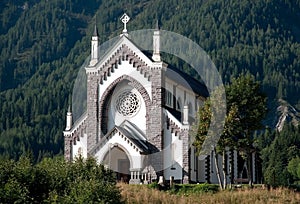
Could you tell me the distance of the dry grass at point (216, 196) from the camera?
54500 millimetres

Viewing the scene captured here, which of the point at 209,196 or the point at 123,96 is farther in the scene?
Result: the point at 123,96

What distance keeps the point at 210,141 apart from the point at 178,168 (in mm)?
6319

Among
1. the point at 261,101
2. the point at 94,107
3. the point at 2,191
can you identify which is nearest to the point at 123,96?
the point at 94,107

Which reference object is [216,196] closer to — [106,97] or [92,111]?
[106,97]

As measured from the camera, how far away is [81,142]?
7475 centimetres

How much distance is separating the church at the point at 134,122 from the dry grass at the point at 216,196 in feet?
34.1

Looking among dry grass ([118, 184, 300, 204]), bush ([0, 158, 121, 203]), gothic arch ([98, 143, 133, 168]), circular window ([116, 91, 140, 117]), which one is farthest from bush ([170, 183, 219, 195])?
bush ([0, 158, 121, 203])

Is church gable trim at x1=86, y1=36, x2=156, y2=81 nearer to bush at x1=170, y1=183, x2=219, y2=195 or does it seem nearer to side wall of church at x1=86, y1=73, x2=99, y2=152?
side wall of church at x1=86, y1=73, x2=99, y2=152

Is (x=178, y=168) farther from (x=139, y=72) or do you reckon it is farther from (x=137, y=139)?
(x=139, y=72)

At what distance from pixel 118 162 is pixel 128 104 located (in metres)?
5.38

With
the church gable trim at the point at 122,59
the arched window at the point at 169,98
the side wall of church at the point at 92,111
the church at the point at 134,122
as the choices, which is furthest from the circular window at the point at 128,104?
the arched window at the point at 169,98

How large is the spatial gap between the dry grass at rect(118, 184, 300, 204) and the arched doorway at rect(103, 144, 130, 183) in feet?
35.8

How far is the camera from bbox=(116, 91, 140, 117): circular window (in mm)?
72938

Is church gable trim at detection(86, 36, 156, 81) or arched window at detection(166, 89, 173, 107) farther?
arched window at detection(166, 89, 173, 107)
